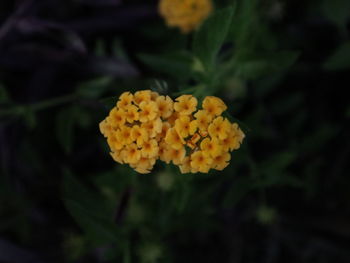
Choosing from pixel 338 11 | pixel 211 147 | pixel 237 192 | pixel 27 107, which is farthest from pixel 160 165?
pixel 338 11

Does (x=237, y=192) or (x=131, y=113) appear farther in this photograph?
(x=237, y=192)

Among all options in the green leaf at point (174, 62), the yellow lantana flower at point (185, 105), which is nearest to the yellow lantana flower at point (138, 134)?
the yellow lantana flower at point (185, 105)

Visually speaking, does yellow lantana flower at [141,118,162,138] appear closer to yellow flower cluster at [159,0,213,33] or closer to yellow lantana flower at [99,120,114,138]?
yellow lantana flower at [99,120,114,138]

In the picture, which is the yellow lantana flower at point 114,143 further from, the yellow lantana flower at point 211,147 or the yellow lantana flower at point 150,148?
the yellow lantana flower at point 211,147

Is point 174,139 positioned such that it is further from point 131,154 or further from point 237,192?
point 237,192

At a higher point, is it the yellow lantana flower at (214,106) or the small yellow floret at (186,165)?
the yellow lantana flower at (214,106)

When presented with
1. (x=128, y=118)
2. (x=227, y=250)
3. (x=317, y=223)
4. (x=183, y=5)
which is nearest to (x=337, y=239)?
(x=317, y=223)

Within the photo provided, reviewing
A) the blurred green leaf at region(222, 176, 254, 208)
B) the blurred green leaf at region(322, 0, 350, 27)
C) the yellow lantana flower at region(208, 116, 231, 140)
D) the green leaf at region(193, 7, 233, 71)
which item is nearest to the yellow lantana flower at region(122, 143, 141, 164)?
the yellow lantana flower at region(208, 116, 231, 140)
